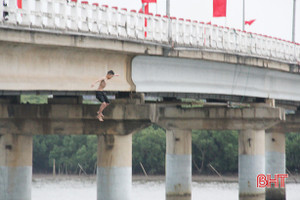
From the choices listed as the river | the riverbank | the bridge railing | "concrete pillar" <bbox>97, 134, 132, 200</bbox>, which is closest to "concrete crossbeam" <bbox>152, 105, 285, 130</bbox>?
the bridge railing

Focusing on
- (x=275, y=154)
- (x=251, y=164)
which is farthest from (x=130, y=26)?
(x=275, y=154)

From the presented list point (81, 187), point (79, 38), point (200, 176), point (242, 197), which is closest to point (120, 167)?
point (79, 38)

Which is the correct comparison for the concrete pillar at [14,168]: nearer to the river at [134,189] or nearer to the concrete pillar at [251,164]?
the concrete pillar at [251,164]

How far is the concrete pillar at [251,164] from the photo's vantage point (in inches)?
2227

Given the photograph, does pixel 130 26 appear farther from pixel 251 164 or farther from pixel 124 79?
pixel 251 164

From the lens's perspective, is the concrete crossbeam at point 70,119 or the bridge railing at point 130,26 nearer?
the bridge railing at point 130,26

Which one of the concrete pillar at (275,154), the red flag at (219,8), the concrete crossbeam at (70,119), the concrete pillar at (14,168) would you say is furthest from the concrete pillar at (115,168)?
the concrete pillar at (275,154)

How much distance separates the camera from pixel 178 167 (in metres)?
61.2

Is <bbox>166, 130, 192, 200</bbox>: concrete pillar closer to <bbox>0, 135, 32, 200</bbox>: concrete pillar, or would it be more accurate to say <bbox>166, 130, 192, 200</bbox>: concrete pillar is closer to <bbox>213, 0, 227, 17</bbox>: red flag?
<bbox>213, 0, 227, 17</bbox>: red flag

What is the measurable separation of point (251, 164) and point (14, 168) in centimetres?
1930

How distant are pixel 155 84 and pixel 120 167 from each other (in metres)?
4.72

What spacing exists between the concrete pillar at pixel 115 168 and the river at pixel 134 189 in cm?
3563

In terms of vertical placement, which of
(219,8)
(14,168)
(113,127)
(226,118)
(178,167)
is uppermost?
(219,8)

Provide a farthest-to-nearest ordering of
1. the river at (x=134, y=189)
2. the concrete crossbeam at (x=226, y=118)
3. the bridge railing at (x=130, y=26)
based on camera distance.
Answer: the river at (x=134, y=189) → the concrete crossbeam at (x=226, y=118) → the bridge railing at (x=130, y=26)
